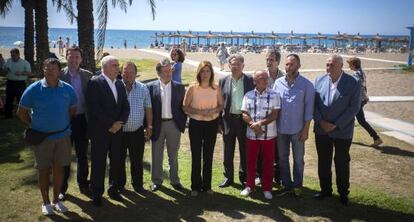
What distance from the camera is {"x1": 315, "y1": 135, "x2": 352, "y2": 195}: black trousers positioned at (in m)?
5.49

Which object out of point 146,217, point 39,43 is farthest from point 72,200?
point 39,43

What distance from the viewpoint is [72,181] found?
6.33 m

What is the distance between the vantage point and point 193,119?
5723mm

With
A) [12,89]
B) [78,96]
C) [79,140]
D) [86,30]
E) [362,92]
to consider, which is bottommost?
[79,140]

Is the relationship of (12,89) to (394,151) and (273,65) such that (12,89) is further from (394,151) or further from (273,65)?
(394,151)

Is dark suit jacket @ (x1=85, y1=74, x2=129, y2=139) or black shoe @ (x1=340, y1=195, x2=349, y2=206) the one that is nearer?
dark suit jacket @ (x1=85, y1=74, x2=129, y2=139)

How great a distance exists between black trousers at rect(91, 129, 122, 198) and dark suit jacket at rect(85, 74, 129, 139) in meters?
0.09

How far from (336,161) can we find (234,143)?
152 cm

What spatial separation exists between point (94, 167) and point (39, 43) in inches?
508

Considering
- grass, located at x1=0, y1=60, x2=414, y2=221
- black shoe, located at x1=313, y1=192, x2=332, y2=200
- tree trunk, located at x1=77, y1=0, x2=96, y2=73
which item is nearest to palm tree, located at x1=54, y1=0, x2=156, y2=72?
tree trunk, located at x1=77, y1=0, x2=96, y2=73

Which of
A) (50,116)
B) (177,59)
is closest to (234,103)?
(50,116)

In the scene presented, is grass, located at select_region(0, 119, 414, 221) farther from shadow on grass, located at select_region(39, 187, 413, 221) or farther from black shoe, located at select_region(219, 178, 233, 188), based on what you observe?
black shoe, located at select_region(219, 178, 233, 188)

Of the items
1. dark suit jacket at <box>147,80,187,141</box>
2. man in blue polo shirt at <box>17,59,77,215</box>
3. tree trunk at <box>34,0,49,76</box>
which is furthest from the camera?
tree trunk at <box>34,0,49,76</box>

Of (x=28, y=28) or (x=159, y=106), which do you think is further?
(x=28, y=28)
